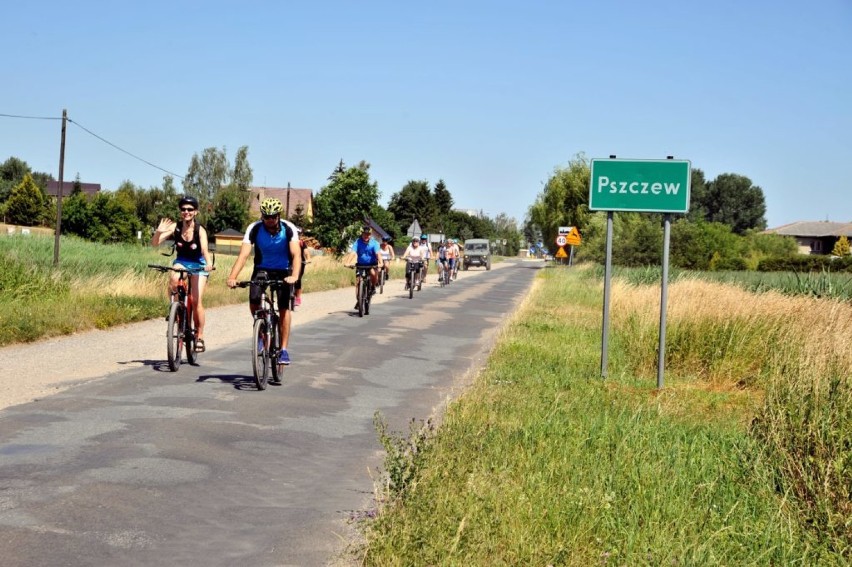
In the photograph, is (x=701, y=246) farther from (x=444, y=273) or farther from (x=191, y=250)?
(x=191, y=250)

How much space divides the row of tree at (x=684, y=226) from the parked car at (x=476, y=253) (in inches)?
281

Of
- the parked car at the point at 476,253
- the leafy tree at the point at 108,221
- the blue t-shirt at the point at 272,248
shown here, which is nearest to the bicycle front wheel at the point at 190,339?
the blue t-shirt at the point at 272,248

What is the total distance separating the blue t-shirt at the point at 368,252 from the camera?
21219 millimetres

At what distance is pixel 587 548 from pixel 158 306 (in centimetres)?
1525

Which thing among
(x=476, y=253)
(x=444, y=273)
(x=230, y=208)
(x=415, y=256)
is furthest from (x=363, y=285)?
(x=230, y=208)

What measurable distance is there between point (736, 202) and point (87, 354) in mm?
133319

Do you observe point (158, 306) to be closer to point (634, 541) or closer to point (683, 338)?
point (683, 338)

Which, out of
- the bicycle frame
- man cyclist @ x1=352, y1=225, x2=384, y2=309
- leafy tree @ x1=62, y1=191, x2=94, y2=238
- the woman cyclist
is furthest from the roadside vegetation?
leafy tree @ x1=62, y1=191, x2=94, y2=238

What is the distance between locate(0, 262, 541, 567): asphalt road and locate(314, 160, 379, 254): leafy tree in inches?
2104

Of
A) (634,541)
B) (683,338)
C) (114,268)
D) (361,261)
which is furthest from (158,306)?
(634,541)

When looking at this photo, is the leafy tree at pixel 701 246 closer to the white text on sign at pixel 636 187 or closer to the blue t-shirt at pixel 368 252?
the blue t-shirt at pixel 368 252

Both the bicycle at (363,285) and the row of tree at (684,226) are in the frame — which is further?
the row of tree at (684,226)

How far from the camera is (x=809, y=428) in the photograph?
21.9 ft

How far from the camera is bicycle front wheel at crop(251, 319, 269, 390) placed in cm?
998
